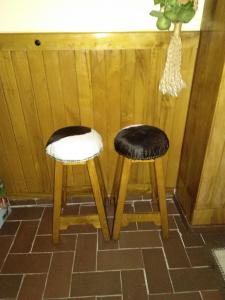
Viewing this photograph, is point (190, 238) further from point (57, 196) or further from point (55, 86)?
point (55, 86)

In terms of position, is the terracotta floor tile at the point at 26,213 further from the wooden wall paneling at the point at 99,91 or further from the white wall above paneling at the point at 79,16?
the white wall above paneling at the point at 79,16

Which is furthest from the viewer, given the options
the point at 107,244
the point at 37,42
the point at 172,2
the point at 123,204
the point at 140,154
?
the point at 107,244

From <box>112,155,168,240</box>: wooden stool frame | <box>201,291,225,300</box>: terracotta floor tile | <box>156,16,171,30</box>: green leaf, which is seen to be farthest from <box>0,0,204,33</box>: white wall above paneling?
<box>201,291,225,300</box>: terracotta floor tile

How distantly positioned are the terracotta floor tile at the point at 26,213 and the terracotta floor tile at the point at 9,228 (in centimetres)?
6

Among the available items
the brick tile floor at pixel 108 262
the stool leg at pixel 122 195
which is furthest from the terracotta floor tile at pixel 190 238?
the stool leg at pixel 122 195

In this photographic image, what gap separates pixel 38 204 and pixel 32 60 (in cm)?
127

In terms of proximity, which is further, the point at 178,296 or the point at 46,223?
the point at 46,223

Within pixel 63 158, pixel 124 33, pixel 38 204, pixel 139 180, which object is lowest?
pixel 38 204

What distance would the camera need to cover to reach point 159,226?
2.04 meters

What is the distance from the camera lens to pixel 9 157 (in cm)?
206

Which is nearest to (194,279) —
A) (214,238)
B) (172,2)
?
(214,238)

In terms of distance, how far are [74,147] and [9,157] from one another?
85cm

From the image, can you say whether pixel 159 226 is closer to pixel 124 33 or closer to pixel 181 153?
pixel 181 153

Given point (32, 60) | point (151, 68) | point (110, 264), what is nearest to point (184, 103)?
point (151, 68)
